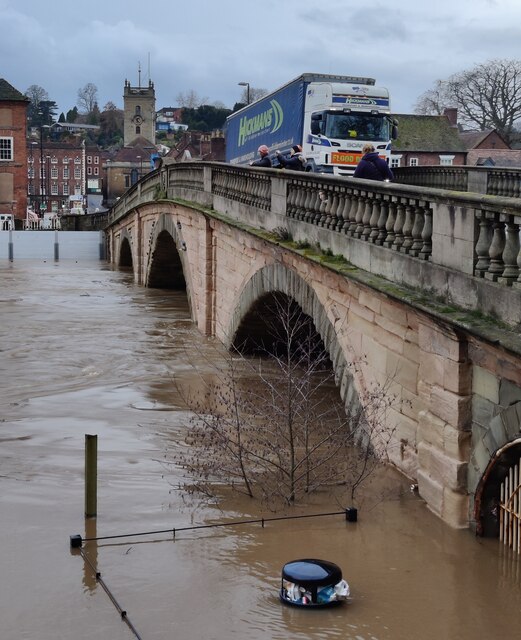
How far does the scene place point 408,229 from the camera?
10742mm

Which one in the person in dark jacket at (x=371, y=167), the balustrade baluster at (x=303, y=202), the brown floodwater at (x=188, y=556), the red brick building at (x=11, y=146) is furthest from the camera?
the red brick building at (x=11, y=146)

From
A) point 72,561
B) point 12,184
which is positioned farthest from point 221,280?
point 12,184

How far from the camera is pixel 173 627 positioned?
807cm

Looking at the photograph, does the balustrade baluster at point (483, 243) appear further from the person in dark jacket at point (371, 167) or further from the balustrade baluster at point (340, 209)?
the person in dark jacket at point (371, 167)

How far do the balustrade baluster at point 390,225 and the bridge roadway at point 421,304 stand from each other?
0.6 inches

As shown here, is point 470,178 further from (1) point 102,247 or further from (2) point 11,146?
(2) point 11,146

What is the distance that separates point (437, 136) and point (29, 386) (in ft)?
157

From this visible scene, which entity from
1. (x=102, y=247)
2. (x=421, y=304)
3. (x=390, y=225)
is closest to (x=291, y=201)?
(x=390, y=225)

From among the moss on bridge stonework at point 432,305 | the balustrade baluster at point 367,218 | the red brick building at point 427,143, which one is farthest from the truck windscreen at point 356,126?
the red brick building at point 427,143

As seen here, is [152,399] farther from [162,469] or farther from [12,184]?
[12,184]

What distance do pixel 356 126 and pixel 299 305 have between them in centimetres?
1432

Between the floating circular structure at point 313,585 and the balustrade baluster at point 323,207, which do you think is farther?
the balustrade baluster at point 323,207

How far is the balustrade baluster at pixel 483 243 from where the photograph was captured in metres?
8.98

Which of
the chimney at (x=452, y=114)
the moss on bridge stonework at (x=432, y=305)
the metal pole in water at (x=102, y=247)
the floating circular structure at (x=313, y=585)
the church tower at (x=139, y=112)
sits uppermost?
the church tower at (x=139, y=112)
